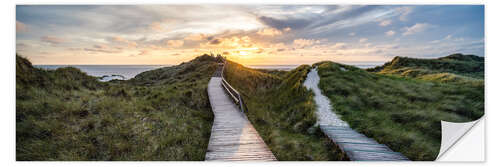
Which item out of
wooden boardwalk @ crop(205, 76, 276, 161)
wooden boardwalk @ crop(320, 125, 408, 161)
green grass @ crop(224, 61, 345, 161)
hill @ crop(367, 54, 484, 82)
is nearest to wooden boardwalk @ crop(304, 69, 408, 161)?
wooden boardwalk @ crop(320, 125, 408, 161)

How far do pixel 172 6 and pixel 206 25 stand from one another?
1111 millimetres

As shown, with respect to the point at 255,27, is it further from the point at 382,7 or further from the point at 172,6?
the point at 382,7

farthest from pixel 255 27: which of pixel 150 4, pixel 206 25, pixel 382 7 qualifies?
pixel 382 7

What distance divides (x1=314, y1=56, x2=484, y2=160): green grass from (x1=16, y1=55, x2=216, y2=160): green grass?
4.70m

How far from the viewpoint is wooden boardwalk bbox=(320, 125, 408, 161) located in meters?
3.74

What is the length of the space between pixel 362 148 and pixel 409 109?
2.80 meters

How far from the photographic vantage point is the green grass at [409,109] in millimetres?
4109

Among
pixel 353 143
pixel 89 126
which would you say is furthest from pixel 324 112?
pixel 89 126

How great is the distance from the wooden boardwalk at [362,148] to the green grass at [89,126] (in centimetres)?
330

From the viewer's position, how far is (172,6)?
5203 millimetres

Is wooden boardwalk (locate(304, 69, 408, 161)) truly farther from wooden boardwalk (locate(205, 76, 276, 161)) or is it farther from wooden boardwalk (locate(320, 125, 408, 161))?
wooden boardwalk (locate(205, 76, 276, 161))

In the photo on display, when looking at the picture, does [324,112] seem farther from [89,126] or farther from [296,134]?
[89,126]

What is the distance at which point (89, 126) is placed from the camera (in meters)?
4.27

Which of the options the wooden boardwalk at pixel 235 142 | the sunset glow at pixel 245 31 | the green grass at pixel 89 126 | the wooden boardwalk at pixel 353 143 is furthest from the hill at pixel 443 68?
the green grass at pixel 89 126
